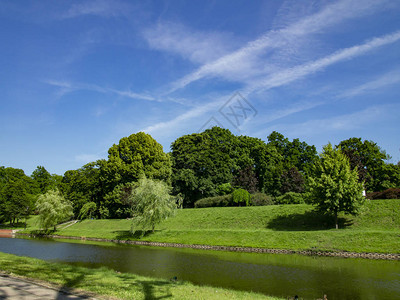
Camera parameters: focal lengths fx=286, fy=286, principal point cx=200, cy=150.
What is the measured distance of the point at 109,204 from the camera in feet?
188

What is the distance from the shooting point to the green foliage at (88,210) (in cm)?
5694

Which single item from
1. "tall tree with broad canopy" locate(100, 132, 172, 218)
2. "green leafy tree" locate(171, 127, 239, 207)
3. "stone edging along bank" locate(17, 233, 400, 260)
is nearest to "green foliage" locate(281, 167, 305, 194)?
"green leafy tree" locate(171, 127, 239, 207)

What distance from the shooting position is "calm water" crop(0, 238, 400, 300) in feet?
46.4

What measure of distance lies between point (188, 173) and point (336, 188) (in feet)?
106

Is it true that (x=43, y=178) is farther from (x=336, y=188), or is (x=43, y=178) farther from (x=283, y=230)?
(x=336, y=188)

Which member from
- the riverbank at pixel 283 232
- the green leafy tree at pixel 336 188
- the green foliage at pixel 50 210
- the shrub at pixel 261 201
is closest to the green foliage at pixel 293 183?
the shrub at pixel 261 201

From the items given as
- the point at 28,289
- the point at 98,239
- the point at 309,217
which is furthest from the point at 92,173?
the point at 28,289

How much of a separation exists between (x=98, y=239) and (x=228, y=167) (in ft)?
99.6

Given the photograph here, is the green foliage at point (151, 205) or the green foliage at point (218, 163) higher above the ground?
the green foliage at point (218, 163)

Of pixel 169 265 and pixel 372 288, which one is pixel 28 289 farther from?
pixel 372 288

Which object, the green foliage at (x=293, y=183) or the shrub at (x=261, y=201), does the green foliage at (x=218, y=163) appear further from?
the shrub at (x=261, y=201)

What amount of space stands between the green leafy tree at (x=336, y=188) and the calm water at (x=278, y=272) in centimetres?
837

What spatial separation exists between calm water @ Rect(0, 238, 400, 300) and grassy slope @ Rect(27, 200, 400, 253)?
10.9 feet

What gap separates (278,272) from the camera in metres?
18.2
